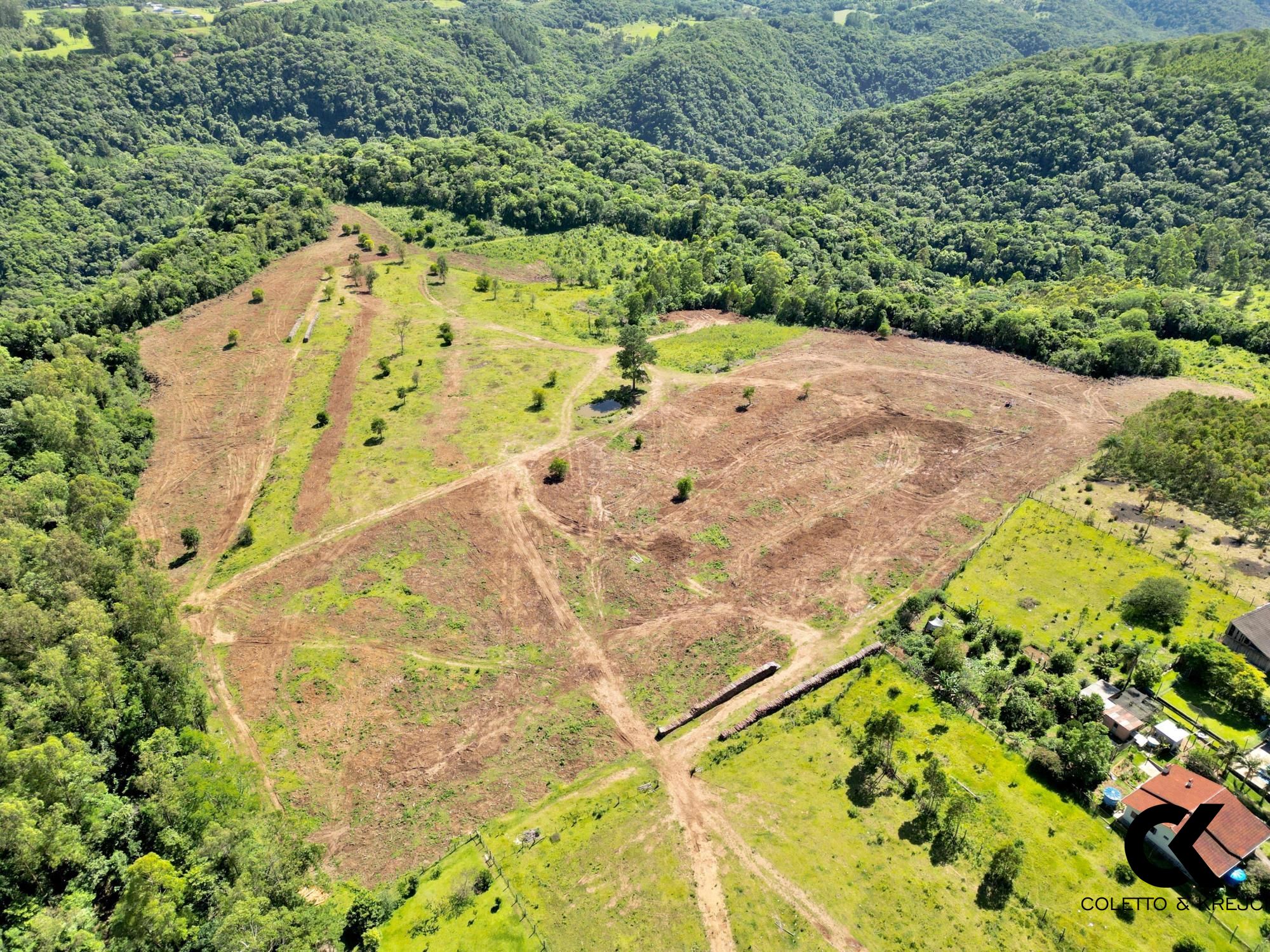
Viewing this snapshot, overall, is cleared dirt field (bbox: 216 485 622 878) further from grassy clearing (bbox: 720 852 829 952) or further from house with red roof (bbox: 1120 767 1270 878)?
house with red roof (bbox: 1120 767 1270 878)

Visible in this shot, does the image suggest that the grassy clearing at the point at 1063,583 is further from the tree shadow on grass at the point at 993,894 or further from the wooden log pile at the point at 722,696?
the tree shadow on grass at the point at 993,894

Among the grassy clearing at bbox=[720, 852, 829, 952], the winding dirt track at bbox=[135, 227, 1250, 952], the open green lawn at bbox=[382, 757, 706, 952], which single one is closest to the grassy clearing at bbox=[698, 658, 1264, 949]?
the grassy clearing at bbox=[720, 852, 829, 952]

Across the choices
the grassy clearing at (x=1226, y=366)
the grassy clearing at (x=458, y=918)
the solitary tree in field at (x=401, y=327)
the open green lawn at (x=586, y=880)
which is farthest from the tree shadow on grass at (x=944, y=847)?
the solitary tree in field at (x=401, y=327)

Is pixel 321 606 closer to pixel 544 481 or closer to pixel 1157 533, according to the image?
pixel 544 481

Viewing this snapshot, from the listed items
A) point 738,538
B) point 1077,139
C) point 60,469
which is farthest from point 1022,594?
point 1077,139

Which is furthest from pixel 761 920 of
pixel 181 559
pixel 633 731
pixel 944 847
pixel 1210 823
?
pixel 181 559
